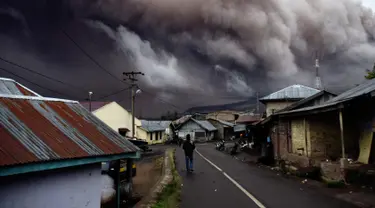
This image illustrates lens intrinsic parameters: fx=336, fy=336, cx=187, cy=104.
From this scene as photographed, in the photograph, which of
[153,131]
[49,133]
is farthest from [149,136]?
[49,133]

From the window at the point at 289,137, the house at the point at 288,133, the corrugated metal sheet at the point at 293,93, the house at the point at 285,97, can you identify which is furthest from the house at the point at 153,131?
the window at the point at 289,137

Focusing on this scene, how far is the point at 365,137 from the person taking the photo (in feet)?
47.1

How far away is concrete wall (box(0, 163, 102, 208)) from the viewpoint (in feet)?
16.9

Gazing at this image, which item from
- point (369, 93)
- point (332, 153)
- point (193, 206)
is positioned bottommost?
point (193, 206)

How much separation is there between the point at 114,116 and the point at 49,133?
154ft

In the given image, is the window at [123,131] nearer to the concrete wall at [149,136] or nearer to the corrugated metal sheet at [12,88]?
the concrete wall at [149,136]

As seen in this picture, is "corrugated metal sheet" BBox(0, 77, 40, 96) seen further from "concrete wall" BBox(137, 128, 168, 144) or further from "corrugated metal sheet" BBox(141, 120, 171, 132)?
"corrugated metal sheet" BBox(141, 120, 171, 132)

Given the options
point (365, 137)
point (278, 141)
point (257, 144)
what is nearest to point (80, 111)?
point (365, 137)

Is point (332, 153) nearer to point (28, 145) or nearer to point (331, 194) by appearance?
point (331, 194)

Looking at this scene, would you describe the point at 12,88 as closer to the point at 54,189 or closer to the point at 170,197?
the point at 54,189

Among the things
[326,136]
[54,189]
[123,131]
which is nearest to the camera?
[54,189]

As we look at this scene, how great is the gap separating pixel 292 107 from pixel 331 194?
1411 centimetres

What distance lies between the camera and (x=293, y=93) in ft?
132

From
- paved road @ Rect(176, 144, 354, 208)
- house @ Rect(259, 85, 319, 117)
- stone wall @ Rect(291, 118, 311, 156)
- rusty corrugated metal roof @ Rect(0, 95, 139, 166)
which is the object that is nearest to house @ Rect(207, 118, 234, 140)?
house @ Rect(259, 85, 319, 117)
